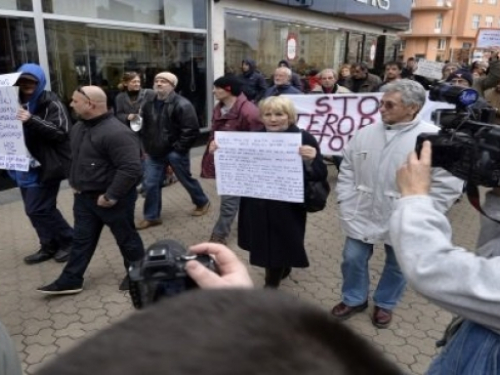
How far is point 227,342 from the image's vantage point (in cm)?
46

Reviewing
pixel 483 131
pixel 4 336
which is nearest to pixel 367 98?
pixel 483 131

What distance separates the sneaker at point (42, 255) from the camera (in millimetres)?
4250

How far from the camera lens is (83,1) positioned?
23.2 ft

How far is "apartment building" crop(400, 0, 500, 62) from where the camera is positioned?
160 feet

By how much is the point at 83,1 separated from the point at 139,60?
143 centimetres

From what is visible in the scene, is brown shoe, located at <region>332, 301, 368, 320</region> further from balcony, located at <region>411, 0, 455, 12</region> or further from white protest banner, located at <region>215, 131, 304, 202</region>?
balcony, located at <region>411, 0, 455, 12</region>

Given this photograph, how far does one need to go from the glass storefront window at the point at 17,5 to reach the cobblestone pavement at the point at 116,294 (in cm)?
267

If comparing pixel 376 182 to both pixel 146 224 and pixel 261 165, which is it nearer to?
pixel 261 165

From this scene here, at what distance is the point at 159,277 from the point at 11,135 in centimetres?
331

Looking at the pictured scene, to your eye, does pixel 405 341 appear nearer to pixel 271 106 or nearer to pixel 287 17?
pixel 271 106

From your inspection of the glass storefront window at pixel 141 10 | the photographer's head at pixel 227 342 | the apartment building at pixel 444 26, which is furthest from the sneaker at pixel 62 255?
the apartment building at pixel 444 26

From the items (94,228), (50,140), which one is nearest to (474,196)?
(94,228)

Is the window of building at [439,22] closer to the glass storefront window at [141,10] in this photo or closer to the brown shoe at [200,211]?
the glass storefront window at [141,10]

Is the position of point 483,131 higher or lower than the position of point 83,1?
lower
